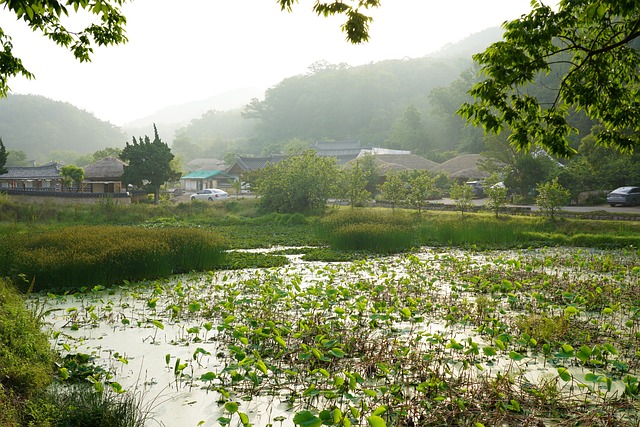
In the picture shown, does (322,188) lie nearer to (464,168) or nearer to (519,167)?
(519,167)

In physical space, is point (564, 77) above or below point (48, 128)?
below

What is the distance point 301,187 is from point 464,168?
1750 cm

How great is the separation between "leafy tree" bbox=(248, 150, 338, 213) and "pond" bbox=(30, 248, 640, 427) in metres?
15.9

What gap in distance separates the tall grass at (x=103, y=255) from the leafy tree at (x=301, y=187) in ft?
43.7

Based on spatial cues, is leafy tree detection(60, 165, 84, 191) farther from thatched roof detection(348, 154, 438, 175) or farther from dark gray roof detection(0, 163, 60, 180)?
thatched roof detection(348, 154, 438, 175)

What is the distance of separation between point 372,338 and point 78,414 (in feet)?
9.83

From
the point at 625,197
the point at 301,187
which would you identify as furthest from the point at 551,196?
the point at 301,187

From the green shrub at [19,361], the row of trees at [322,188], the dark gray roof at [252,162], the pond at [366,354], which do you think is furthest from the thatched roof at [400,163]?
the green shrub at [19,361]

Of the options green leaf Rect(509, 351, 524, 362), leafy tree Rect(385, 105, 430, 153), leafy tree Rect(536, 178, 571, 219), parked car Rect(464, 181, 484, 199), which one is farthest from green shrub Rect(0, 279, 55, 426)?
leafy tree Rect(385, 105, 430, 153)

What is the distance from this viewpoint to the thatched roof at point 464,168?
119 ft

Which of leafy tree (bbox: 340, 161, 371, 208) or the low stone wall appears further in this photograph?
the low stone wall

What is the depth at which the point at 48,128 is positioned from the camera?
92562 millimetres

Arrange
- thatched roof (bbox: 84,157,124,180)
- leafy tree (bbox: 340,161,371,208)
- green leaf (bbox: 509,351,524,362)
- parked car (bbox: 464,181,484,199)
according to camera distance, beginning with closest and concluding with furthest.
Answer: green leaf (bbox: 509,351,524,362) < leafy tree (bbox: 340,161,371,208) < parked car (bbox: 464,181,484,199) < thatched roof (bbox: 84,157,124,180)

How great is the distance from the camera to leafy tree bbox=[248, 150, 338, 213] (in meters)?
25.0
